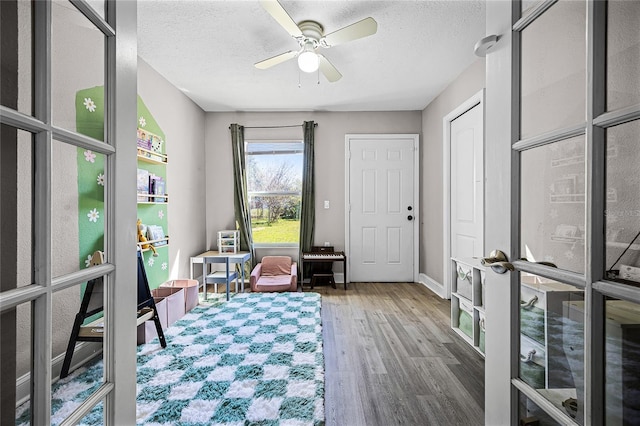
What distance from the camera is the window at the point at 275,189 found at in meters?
4.61

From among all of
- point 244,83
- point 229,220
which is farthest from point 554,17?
point 229,220

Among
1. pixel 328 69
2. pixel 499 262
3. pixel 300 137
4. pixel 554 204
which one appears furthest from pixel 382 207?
pixel 554 204

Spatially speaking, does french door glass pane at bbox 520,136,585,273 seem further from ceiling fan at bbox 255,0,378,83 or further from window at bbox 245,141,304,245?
window at bbox 245,141,304,245

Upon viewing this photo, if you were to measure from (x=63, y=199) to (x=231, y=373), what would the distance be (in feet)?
5.78

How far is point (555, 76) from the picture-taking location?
690 millimetres

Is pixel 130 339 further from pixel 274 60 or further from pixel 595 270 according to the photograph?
pixel 274 60

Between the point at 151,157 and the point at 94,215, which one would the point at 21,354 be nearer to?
the point at 94,215

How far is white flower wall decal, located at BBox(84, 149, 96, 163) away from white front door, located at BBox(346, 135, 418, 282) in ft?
13.2

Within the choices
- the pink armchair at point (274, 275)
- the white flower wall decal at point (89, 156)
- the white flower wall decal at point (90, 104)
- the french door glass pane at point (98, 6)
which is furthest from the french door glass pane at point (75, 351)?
the pink armchair at point (274, 275)

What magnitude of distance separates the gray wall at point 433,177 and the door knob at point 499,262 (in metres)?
2.94

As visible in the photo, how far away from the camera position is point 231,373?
197 centimetres

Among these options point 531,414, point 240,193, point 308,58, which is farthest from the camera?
point 240,193

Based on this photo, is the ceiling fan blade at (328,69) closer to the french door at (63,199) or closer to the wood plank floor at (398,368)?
the french door at (63,199)

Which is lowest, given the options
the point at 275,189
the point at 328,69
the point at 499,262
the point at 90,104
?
the point at 499,262
